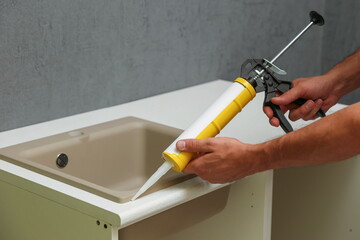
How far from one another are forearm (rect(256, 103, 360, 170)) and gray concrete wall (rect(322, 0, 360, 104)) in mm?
1580

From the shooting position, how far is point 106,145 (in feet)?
5.50

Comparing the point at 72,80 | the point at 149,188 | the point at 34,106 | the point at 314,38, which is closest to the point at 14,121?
the point at 34,106

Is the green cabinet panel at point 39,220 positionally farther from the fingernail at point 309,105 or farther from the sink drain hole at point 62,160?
the fingernail at point 309,105

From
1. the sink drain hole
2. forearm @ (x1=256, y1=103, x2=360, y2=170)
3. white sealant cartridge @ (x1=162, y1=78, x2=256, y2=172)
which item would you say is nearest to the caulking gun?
white sealant cartridge @ (x1=162, y1=78, x2=256, y2=172)

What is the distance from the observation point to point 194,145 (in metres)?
1.28

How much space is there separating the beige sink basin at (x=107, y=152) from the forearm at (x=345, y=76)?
43cm

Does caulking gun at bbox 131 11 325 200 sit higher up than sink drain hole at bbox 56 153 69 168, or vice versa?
caulking gun at bbox 131 11 325 200

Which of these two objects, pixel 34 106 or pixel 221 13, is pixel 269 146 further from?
pixel 221 13

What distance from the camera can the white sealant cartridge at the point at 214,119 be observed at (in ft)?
4.23

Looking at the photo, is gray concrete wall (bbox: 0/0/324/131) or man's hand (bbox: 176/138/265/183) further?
gray concrete wall (bbox: 0/0/324/131)

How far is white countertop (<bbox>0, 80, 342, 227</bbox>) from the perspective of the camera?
47.9 inches

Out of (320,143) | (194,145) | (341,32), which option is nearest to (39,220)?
(194,145)

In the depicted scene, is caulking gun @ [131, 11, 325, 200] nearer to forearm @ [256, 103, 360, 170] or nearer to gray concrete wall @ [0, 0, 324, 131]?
forearm @ [256, 103, 360, 170]

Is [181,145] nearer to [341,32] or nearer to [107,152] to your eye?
[107,152]
